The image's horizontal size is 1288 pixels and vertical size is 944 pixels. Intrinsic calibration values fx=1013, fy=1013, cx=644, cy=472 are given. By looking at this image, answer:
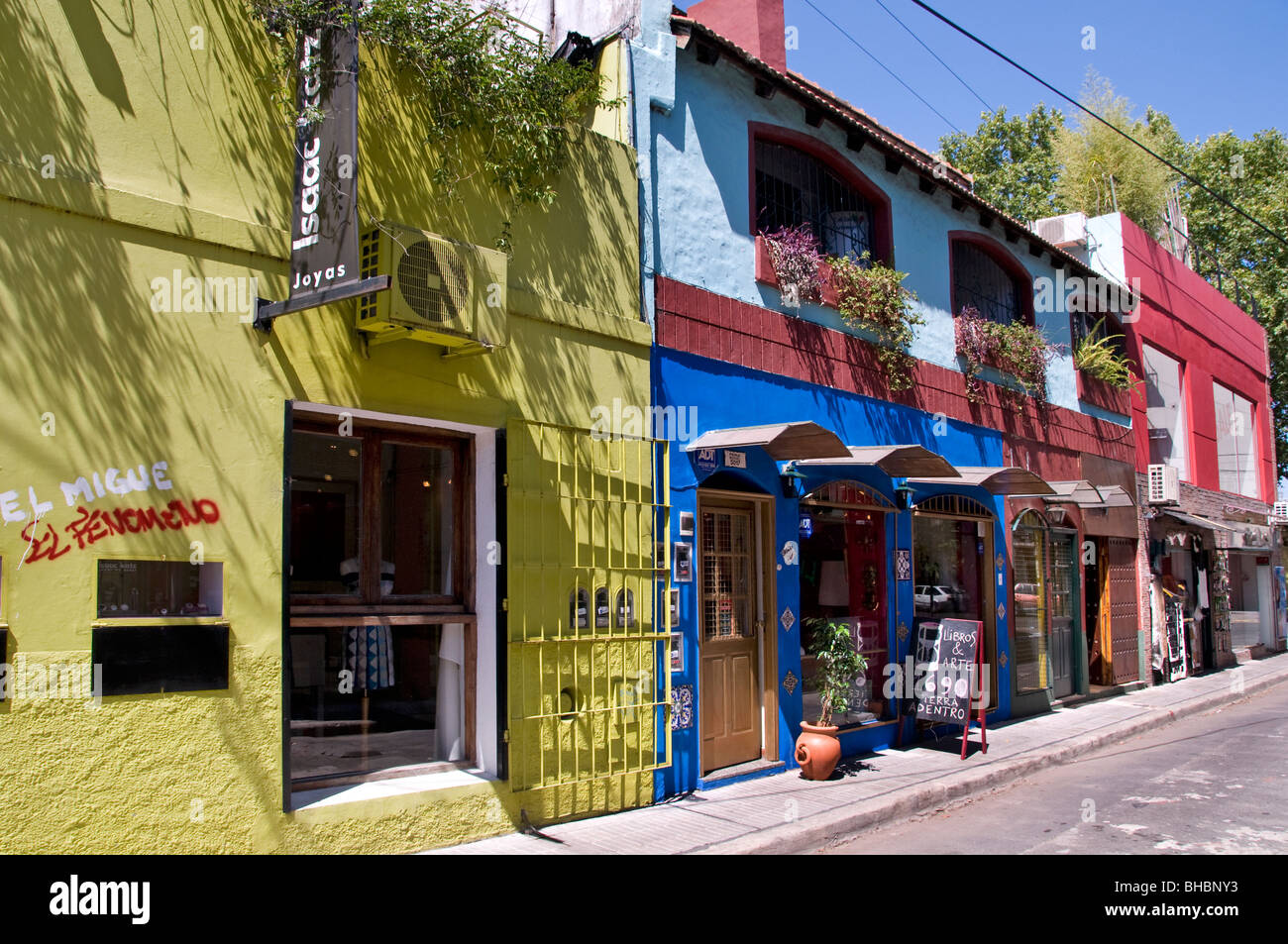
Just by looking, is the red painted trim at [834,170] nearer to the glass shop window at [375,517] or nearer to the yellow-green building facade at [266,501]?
the yellow-green building facade at [266,501]

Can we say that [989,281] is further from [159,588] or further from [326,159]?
[159,588]

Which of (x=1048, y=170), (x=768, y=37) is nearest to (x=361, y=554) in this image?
(x=768, y=37)

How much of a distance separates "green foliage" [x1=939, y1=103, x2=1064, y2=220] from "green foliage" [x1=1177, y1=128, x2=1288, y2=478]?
3.96 metres

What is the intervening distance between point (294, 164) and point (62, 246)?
144 centimetres

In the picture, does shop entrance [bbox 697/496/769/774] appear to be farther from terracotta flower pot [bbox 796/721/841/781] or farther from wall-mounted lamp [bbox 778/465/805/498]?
terracotta flower pot [bbox 796/721/841/781]

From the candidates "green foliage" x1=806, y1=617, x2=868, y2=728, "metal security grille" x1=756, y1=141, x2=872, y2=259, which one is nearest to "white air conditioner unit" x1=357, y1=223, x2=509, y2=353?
"metal security grille" x1=756, y1=141, x2=872, y2=259

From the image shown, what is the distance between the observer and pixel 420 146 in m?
7.08

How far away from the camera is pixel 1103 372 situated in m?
17.0

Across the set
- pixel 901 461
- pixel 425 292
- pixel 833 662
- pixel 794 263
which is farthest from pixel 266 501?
pixel 901 461

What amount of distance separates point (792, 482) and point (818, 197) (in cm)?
354

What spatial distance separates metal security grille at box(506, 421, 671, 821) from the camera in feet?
24.1

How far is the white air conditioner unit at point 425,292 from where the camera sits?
6281 mm

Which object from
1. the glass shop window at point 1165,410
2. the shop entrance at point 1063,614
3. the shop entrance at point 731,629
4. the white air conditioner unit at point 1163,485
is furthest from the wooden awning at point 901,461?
the glass shop window at point 1165,410

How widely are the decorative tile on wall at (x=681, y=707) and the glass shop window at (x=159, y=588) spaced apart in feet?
13.1
